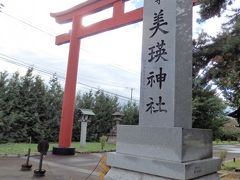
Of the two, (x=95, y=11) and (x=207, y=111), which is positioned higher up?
(x=95, y=11)

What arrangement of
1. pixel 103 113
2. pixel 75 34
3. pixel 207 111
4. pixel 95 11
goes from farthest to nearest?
1. pixel 207 111
2. pixel 103 113
3. pixel 75 34
4. pixel 95 11

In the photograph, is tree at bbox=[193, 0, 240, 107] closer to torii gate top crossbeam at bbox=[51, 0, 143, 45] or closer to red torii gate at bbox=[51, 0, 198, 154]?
torii gate top crossbeam at bbox=[51, 0, 143, 45]

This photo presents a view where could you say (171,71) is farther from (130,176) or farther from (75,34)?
(75,34)

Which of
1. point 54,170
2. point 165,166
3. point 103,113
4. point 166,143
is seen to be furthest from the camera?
point 103,113

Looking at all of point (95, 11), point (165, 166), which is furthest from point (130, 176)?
point (95, 11)

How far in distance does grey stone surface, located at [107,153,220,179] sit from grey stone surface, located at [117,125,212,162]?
8 cm

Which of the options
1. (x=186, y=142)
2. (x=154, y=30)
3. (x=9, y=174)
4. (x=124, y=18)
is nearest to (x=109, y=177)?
(x=186, y=142)

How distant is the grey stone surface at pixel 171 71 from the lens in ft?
10.0

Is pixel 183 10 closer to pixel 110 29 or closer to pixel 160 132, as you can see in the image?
pixel 160 132

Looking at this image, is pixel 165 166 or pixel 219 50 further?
pixel 219 50

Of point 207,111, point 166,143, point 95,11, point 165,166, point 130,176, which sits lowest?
point 130,176

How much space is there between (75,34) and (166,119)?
8558mm

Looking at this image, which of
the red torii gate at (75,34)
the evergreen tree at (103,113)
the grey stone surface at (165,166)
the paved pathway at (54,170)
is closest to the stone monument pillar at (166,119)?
the grey stone surface at (165,166)

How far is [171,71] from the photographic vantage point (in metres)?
3.12
